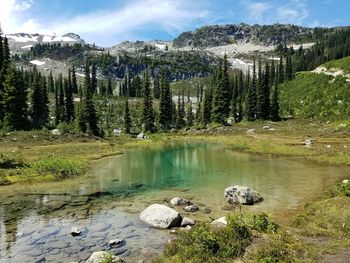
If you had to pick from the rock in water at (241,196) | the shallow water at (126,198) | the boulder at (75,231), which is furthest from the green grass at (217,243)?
the rock in water at (241,196)

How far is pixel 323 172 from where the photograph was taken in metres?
38.2

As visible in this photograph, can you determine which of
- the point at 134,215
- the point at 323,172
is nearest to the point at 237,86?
the point at 323,172

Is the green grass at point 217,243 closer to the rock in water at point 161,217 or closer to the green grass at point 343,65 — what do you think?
the rock in water at point 161,217

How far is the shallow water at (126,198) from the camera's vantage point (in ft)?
63.8

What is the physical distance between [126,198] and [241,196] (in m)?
9.16

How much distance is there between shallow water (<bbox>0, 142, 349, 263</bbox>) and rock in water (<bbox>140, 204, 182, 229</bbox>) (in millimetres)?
618

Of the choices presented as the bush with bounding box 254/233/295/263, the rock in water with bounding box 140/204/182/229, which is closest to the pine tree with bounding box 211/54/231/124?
the rock in water with bounding box 140/204/182/229

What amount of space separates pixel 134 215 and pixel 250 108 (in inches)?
3588

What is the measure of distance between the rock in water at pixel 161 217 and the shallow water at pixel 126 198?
618mm

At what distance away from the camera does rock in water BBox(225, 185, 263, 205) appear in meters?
27.1

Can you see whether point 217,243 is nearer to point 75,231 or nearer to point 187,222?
point 187,222

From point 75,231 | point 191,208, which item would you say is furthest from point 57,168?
point 75,231

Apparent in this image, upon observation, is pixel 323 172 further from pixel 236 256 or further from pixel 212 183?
pixel 236 256

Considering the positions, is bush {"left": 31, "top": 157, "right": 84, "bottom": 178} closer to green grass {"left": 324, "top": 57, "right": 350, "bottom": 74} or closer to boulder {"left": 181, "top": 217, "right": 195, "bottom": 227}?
boulder {"left": 181, "top": 217, "right": 195, "bottom": 227}
